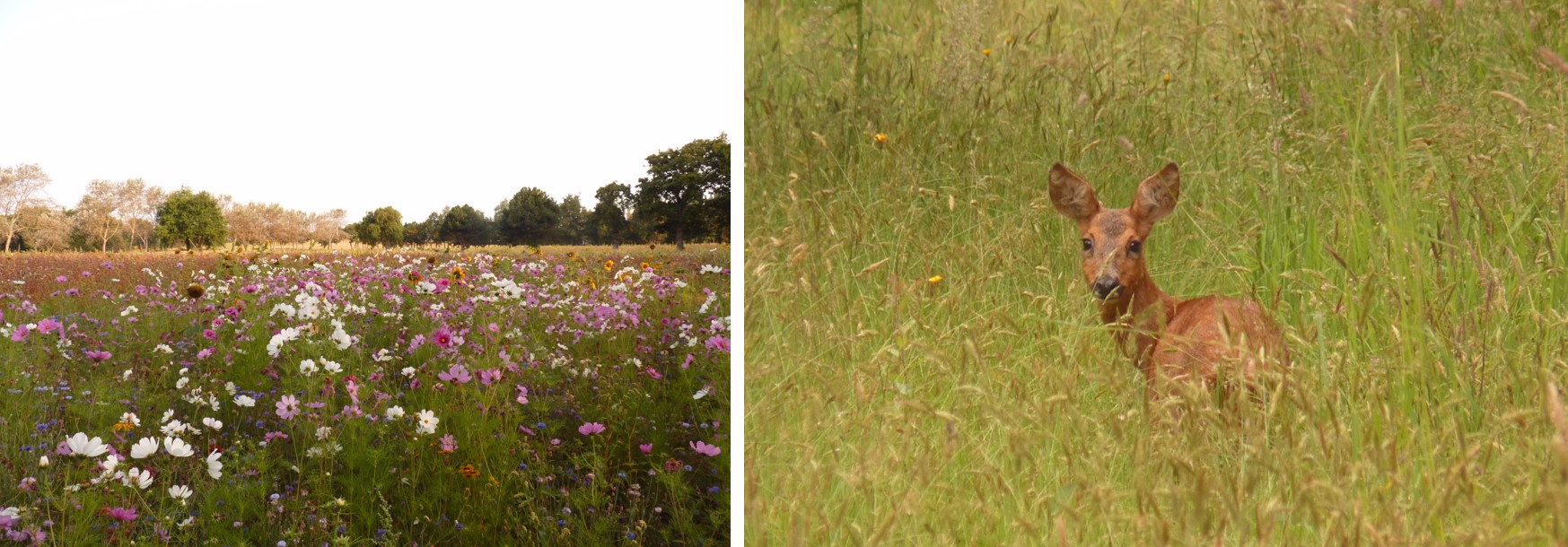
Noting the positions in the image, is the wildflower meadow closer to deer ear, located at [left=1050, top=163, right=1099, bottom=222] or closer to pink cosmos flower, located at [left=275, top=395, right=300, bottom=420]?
pink cosmos flower, located at [left=275, top=395, right=300, bottom=420]

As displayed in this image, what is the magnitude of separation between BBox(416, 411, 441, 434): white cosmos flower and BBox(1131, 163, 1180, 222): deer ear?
1354 mm

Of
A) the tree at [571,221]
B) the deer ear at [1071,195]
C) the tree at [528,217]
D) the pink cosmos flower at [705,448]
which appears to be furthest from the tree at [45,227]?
the deer ear at [1071,195]

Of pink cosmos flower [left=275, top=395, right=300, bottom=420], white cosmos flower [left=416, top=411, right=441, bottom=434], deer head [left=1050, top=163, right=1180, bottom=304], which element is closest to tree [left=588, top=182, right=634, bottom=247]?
white cosmos flower [left=416, top=411, right=441, bottom=434]

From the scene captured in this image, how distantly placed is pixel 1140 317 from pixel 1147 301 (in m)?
0.14

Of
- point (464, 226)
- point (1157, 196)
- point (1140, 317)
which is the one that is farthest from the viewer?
point (464, 226)

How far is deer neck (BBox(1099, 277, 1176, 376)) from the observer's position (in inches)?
65.2

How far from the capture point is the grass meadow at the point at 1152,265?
51.0 inches

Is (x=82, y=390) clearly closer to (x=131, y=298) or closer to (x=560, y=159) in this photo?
(x=131, y=298)

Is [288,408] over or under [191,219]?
under

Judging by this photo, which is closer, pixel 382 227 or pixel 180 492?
pixel 180 492

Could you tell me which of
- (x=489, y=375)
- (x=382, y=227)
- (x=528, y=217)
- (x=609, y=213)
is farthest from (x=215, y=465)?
(x=609, y=213)

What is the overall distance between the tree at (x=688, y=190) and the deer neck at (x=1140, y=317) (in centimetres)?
104

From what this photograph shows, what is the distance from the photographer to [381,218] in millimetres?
2316

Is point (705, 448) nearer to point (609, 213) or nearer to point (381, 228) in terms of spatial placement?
point (609, 213)
